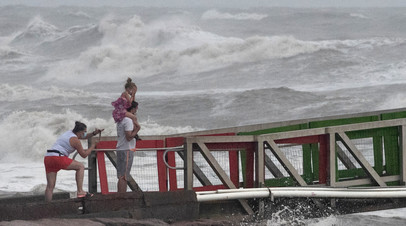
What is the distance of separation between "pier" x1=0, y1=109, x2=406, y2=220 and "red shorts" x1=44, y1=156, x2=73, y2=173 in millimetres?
487

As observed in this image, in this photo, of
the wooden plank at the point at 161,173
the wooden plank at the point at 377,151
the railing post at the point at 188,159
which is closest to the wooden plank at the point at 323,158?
the wooden plank at the point at 377,151

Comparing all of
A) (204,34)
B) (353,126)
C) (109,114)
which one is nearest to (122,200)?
(353,126)

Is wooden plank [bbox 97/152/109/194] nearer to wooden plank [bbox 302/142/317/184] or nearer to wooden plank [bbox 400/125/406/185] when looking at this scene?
wooden plank [bbox 302/142/317/184]

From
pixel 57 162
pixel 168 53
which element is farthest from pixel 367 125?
pixel 168 53

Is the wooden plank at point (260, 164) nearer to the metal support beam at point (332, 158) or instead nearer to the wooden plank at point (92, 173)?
the metal support beam at point (332, 158)

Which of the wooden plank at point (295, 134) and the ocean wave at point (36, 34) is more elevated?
the ocean wave at point (36, 34)

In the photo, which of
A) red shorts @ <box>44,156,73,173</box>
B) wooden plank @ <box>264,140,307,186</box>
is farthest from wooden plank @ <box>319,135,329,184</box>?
red shorts @ <box>44,156,73,173</box>

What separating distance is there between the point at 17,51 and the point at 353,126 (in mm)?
55474

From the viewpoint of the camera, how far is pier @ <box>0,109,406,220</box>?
1134 centimetres

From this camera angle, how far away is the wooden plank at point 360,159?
12633 mm

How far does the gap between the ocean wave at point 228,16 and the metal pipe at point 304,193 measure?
197 feet

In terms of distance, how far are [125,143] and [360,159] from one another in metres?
3.29

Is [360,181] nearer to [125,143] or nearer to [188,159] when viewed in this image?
[188,159]

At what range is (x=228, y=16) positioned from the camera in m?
74.1
